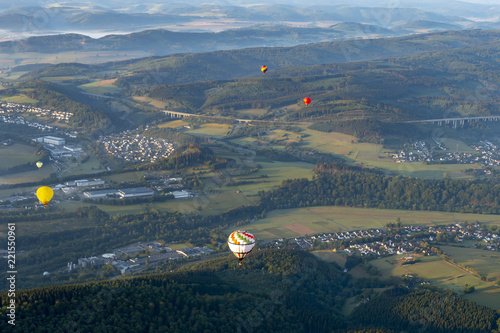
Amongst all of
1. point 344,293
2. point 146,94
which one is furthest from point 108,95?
point 344,293

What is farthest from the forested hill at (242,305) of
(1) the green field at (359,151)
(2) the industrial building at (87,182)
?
(1) the green field at (359,151)

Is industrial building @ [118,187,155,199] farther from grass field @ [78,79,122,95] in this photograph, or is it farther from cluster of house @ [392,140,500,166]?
grass field @ [78,79,122,95]

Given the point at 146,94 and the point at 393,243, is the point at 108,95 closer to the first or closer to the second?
the point at 146,94

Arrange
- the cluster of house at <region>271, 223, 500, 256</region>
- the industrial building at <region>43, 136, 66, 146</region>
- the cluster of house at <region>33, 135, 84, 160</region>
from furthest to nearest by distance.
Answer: the industrial building at <region>43, 136, 66, 146</region> < the cluster of house at <region>33, 135, 84, 160</region> < the cluster of house at <region>271, 223, 500, 256</region>

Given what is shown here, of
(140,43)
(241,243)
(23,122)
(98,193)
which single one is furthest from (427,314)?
(140,43)

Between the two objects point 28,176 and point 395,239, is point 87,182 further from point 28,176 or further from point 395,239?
point 395,239

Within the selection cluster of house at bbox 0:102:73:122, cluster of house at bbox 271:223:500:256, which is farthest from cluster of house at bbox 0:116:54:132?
cluster of house at bbox 271:223:500:256

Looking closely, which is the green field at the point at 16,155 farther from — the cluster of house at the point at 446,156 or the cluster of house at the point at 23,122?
the cluster of house at the point at 446,156

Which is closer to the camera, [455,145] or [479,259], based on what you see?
[479,259]
